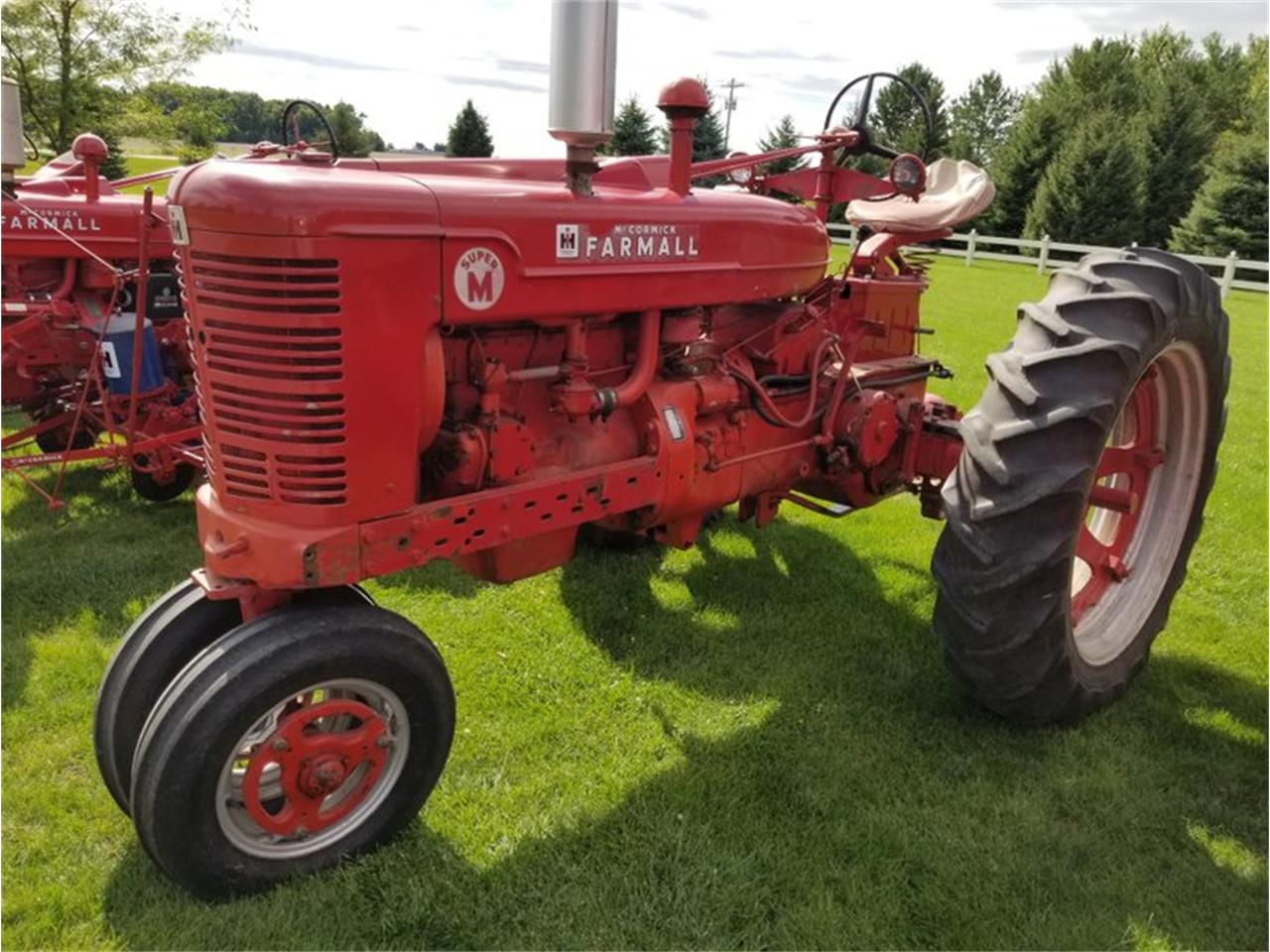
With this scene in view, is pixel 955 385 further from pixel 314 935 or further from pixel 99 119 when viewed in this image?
pixel 99 119

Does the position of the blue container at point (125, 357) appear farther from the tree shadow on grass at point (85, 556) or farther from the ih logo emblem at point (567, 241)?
the ih logo emblem at point (567, 241)

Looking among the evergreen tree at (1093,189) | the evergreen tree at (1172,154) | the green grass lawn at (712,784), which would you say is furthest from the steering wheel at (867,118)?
the evergreen tree at (1172,154)

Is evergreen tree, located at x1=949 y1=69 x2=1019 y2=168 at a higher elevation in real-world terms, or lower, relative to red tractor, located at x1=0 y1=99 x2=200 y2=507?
higher

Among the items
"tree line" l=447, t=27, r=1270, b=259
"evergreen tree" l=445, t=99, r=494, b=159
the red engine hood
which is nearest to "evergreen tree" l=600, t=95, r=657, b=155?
"tree line" l=447, t=27, r=1270, b=259

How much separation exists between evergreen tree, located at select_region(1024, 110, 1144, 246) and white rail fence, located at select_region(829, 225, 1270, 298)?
1403 millimetres

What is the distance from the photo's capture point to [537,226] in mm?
2654

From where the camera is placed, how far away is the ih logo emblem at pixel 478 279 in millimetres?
2521

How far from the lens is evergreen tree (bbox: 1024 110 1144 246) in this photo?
27281mm

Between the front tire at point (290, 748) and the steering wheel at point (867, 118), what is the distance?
2.72 m

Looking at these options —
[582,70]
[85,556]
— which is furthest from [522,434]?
[85,556]

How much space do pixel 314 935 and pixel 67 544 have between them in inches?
126

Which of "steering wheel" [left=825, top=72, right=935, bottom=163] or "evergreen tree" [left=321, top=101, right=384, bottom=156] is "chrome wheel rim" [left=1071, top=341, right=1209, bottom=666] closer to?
"steering wheel" [left=825, top=72, right=935, bottom=163]

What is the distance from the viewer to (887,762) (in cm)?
323

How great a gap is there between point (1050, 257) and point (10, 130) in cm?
2385
